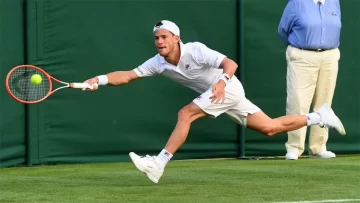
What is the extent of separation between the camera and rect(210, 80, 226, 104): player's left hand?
8836mm

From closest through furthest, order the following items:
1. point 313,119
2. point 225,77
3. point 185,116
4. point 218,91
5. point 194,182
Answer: point 218,91 < point 225,77 < point 185,116 < point 194,182 < point 313,119

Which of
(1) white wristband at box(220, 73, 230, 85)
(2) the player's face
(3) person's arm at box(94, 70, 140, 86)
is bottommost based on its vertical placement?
(3) person's arm at box(94, 70, 140, 86)

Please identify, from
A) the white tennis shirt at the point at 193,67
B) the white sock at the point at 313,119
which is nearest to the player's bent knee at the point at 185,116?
the white tennis shirt at the point at 193,67

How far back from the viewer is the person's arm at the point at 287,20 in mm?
12047

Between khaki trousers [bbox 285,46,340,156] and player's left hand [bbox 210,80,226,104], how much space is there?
3400 mm

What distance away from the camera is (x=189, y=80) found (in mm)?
9539

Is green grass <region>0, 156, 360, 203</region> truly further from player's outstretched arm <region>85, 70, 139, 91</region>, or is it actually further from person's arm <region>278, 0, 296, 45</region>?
person's arm <region>278, 0, 296, 45</region>

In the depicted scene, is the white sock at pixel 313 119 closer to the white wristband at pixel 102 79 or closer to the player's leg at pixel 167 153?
the player's leg at pixel 167 153

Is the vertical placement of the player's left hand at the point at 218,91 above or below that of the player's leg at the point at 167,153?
above

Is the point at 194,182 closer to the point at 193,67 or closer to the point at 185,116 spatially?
the point at 185,116

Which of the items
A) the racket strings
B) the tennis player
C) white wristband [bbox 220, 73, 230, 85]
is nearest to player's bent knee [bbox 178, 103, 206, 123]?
the tennis player

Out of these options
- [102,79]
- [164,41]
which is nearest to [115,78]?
[102,79]

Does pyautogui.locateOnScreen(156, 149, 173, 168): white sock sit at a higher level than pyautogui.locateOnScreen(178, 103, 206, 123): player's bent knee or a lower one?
lower

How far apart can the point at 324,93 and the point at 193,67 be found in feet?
11.2
